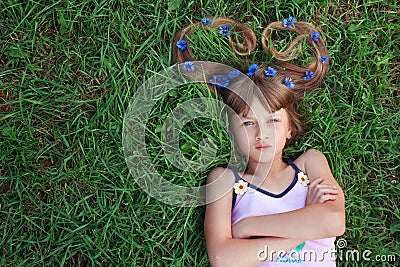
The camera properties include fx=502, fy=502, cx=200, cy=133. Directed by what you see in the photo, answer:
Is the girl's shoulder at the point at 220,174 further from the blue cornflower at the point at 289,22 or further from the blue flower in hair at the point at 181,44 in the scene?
the blue cornflower at the point at 289,22

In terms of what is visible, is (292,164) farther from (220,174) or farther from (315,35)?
(315,35)

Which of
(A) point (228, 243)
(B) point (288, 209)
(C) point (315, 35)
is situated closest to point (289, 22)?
(C) point (315, 35)

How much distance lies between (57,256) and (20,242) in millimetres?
242

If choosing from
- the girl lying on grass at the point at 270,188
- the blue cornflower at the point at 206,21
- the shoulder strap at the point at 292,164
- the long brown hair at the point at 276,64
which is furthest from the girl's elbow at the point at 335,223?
the blue cornflower at the point at 206,21

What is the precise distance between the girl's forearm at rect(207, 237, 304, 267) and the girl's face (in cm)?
48

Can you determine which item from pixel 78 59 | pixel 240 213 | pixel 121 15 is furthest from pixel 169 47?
pixel 240 213

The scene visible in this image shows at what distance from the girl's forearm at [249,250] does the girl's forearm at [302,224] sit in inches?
1.7

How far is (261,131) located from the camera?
2.88m

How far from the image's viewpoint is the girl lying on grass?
110 inches

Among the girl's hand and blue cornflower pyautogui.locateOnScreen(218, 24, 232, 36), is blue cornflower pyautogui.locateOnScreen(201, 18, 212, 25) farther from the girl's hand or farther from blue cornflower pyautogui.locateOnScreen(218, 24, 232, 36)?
the girl's hand

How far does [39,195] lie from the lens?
3.12m

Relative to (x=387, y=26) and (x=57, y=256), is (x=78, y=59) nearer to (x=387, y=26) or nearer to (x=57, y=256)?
(x=57, y=256)

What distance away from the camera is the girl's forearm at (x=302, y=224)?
2781 millimetres

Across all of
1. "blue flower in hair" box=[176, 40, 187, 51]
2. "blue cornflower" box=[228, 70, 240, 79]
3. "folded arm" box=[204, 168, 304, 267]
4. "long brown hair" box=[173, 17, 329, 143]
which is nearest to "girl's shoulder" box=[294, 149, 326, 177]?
"long brown hair" box=[173, 17, 329, 143]
